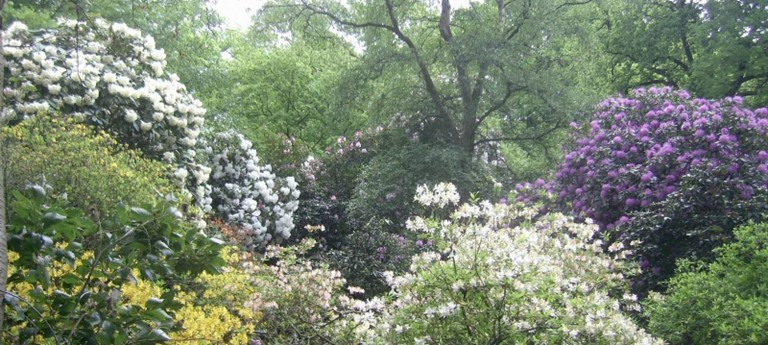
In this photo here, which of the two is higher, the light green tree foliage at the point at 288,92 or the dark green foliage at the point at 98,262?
the light green tree foliage at the point at 288,92

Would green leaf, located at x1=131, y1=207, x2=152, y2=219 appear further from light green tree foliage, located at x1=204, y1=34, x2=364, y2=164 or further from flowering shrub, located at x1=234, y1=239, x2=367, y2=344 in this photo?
light green tree foliage, located at x1=204, y1=34, x2=364, y2=164

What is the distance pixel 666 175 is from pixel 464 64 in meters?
4.70

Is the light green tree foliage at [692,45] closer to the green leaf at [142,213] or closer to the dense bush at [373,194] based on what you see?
the dense bush at [373,194]

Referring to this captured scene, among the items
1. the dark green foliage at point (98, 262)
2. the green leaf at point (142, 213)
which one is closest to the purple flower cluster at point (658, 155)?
the dark green foliage at point (98, 262)

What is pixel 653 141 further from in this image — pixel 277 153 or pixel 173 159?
pixel 277 153

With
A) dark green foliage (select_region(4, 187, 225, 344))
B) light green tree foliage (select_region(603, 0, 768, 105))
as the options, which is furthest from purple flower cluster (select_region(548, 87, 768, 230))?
dark green foliage (select_region(4, 187, 225, 344))

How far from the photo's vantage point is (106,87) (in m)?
6.55

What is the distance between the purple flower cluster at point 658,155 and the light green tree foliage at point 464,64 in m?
2.64

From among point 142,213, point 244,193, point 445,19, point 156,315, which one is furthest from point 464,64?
point 156,315

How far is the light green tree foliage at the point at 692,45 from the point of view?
43.4ft

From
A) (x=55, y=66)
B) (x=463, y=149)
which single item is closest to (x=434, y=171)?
(x=463, y=149)

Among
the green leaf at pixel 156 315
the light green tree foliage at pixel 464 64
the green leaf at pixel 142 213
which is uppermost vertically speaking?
the light green tree foliage at pixel 464 64

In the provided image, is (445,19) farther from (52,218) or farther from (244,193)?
(52,218)

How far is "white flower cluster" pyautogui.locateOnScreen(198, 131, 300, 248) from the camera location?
8.88 meters
